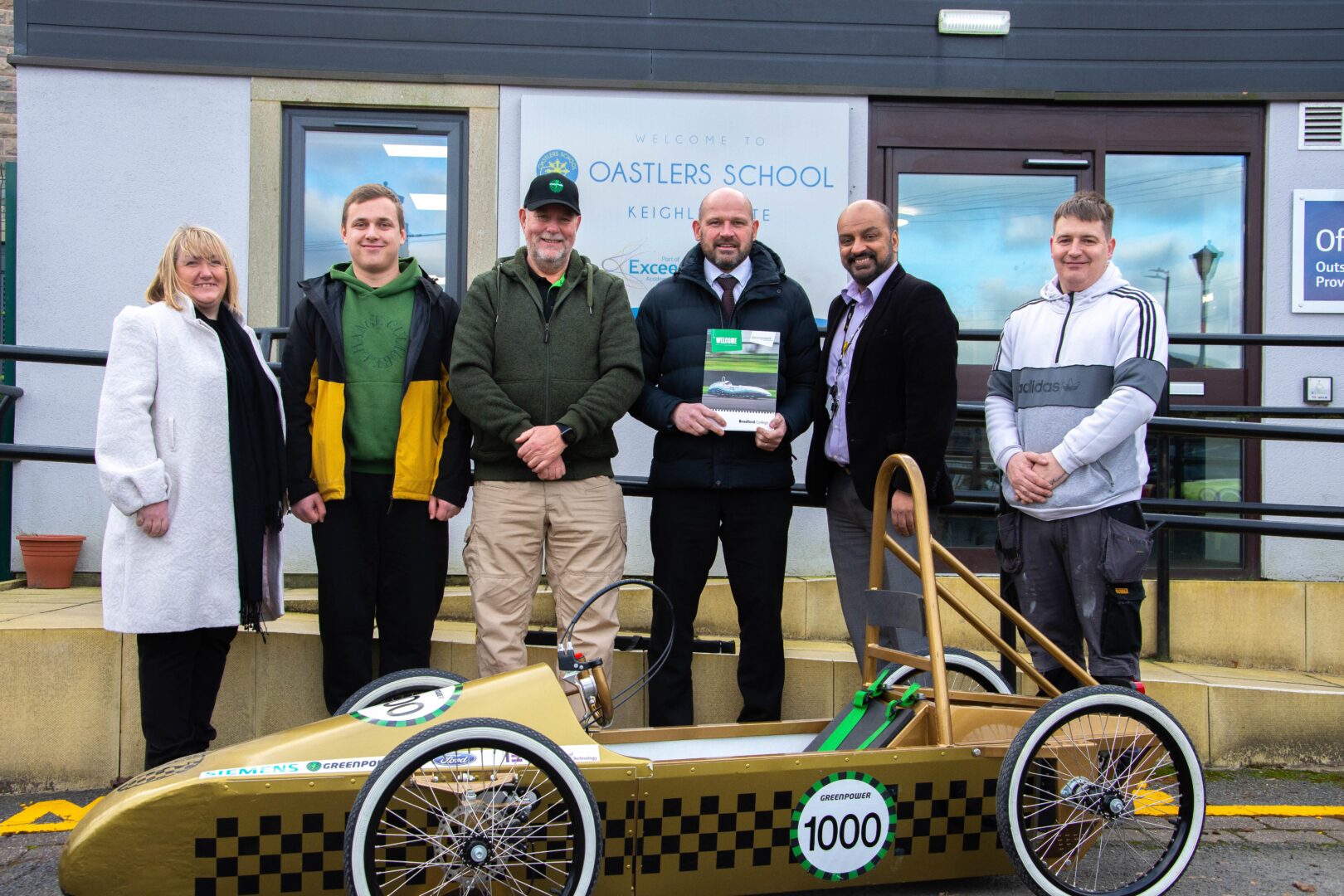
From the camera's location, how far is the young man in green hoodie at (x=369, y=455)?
3.93m

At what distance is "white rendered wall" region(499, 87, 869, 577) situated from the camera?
621cm

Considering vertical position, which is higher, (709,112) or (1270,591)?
(709,112)

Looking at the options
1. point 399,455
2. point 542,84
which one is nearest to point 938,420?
point 399,455

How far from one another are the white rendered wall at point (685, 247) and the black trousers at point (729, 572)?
1.93 metres

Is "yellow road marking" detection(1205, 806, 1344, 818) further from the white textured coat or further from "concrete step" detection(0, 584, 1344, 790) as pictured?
the white textured coat

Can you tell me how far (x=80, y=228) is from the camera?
599 cm

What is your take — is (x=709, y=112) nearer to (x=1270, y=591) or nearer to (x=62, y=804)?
(x=1270, y=591)

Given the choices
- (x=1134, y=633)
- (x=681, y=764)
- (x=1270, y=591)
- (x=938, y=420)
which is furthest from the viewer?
(x=1270, y=591)

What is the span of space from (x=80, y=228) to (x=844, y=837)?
5177 millimetres

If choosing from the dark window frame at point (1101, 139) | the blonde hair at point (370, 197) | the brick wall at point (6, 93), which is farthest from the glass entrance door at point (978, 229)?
the brick wall at point (6, 93)

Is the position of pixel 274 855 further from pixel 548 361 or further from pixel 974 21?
pixel 974 21

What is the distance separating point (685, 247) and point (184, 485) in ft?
11.0

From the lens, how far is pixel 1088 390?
3715mm

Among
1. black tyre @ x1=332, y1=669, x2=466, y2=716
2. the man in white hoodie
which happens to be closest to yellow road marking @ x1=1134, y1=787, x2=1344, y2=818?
the man in white hoodie
